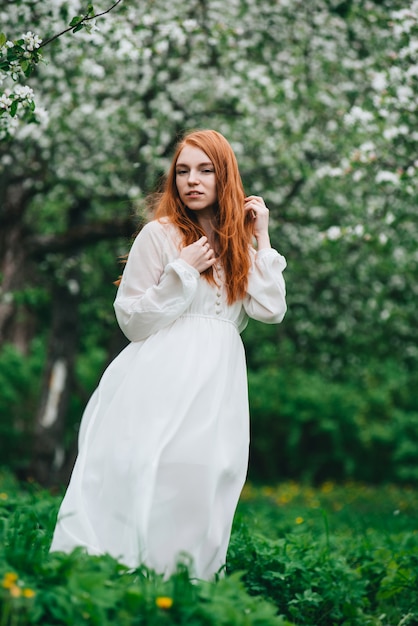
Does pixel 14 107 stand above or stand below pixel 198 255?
above

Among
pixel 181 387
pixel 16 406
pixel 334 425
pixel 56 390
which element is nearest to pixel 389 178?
pixel 181 387

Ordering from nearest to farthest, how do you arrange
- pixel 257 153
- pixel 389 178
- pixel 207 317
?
pixel 207 317
pixel 389 178
pixel 257 153

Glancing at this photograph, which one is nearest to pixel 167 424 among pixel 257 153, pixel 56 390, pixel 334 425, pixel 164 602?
pixel 164 602

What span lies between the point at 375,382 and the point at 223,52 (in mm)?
6265

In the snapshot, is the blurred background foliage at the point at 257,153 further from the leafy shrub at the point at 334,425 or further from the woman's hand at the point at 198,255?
the woman's hand at the point at 198,255

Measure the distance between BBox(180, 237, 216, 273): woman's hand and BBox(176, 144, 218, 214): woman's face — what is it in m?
0.24

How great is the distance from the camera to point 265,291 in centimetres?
366

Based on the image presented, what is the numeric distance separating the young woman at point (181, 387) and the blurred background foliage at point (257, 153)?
1.54 m

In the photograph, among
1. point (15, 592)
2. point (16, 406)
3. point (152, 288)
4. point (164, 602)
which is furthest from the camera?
point (16, 406)

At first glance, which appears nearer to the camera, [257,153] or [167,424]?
[167,424]

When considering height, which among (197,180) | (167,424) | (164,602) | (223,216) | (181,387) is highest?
(197,180)

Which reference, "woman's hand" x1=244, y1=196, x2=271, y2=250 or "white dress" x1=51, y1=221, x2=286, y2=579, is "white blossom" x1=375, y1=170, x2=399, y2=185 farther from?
"white dress" x1=51, y1=221, x2=286, y2=579

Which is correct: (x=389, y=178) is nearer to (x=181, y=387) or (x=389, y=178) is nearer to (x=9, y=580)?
(x=181, y=387)

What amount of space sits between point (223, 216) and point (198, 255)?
32cm
